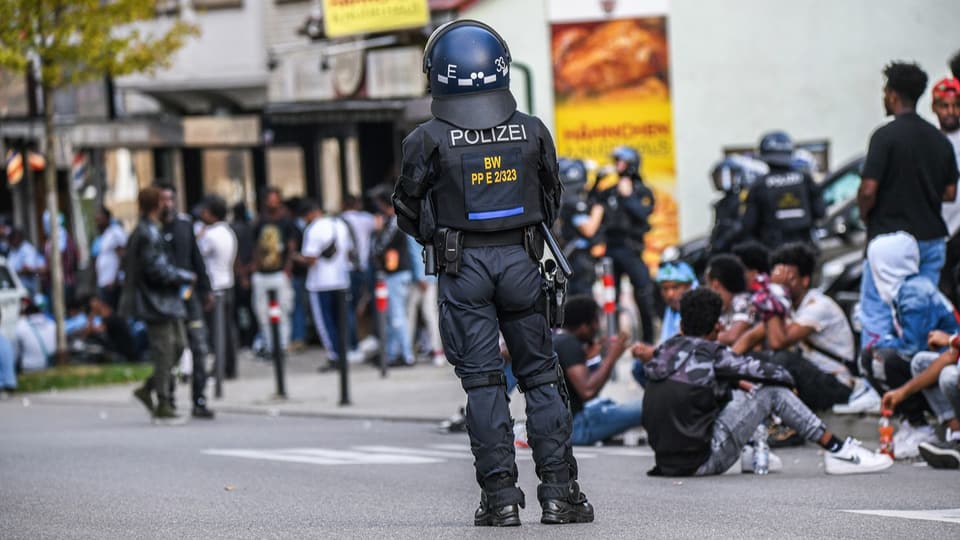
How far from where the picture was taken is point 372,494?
32.6 feet

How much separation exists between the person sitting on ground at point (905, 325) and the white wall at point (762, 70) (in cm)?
1351

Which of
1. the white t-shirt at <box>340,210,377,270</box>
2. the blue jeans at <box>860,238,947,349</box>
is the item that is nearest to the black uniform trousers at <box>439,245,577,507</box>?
the blue jeans at <box>860,238,947,349</box>

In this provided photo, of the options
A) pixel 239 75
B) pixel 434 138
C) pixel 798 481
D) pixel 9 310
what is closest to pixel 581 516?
pixel 434 138

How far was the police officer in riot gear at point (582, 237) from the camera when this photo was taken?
18609mm

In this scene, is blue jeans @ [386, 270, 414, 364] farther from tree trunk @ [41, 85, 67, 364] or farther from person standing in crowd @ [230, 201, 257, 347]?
tree trunk @ [41, 85, 67, 364]

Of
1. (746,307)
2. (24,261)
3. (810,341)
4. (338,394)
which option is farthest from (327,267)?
(24,261)

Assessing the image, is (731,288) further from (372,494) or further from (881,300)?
(372,494)

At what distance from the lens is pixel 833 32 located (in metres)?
24.9

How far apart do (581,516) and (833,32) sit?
58.0 ft

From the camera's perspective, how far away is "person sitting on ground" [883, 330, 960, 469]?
34.0 feet

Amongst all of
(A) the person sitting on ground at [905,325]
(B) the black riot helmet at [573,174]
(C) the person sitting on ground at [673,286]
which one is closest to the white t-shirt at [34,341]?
(B) the black riot helmet at [573,174]

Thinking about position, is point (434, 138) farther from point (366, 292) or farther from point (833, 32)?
point (833, 32)

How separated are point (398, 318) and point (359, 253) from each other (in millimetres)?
1685

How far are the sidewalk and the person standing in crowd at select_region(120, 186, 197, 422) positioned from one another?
62.5 inches
